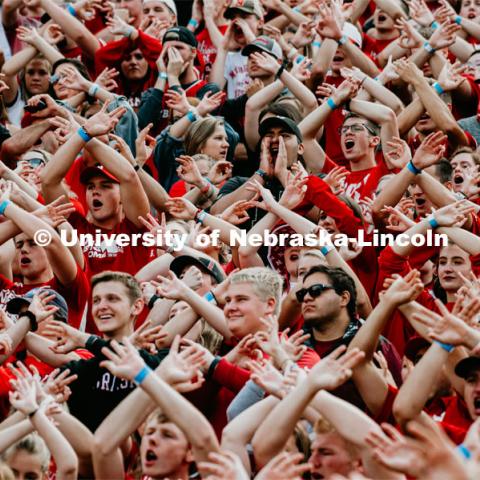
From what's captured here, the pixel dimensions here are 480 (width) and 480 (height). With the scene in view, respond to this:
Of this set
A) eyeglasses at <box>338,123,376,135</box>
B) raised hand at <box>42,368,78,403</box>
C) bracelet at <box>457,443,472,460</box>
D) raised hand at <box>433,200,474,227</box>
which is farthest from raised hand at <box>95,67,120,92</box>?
bracelet at <box>457,443,472,460</box>

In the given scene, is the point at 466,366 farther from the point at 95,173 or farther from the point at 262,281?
the point at 95,173

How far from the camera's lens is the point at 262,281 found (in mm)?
7559

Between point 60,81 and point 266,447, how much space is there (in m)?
5.20

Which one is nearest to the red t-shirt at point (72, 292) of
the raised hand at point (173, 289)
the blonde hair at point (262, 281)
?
the raised hand at point (173, 289)

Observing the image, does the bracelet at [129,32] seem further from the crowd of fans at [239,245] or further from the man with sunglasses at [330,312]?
the man with sunglasses at [330,312]

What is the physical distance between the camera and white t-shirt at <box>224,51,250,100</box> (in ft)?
38.7

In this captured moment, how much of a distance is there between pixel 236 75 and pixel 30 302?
4.46 meters

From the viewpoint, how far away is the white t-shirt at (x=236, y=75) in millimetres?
11781

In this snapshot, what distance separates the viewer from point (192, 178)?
9547 millimetres

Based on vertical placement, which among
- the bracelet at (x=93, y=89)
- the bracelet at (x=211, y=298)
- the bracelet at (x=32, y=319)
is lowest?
the bracelet at (x=32, y=319)

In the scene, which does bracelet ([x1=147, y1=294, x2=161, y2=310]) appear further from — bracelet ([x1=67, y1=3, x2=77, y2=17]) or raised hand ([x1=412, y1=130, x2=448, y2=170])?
bracelet ([x1=67, y1=3, x2=77, y2=17])

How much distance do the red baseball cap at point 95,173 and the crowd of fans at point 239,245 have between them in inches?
0.7

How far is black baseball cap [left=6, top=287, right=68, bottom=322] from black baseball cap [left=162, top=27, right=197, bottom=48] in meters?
3.59

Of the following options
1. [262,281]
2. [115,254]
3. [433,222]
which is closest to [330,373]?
[262,281]
